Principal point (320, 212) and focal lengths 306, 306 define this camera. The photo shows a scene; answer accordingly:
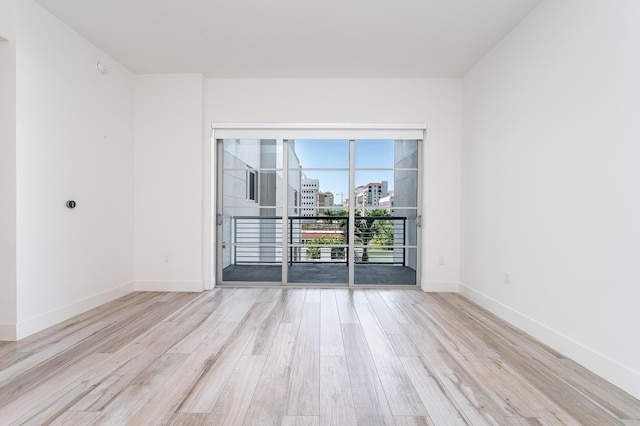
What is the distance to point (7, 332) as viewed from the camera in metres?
2.45

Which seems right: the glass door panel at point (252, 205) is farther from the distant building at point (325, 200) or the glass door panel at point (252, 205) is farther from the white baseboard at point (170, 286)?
the distant building at point (325, 200)

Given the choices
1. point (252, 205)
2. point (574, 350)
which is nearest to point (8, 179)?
point (252, 205)

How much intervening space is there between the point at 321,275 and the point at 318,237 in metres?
0.59

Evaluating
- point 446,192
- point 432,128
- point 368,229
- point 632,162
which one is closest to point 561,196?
point 632,162

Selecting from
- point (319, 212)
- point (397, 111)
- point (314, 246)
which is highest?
point (397, 111)

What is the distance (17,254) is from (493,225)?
437 cm

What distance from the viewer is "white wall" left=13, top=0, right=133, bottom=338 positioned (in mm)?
2564

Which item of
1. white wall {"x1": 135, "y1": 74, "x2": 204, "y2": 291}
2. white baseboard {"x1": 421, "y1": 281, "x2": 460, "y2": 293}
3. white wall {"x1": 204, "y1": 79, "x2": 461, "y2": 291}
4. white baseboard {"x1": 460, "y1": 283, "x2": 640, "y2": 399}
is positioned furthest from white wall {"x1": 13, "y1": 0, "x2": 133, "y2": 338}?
white baseboard {"x1": 460, "y1": 283, "x2": 640, "y2": 399}

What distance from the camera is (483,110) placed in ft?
11.4

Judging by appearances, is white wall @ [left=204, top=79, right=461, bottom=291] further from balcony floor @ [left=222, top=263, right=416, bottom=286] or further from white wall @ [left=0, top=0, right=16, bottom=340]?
white wall @ [left=0, top=0, right=16, bottom=340]

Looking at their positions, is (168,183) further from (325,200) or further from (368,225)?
(368,225)

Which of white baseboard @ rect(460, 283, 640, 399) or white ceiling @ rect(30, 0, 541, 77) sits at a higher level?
white ceiling @ rect(30, 0, 541, 77)

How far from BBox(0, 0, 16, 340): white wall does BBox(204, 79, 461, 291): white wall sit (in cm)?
187

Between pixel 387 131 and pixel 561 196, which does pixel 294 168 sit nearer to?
pixel 387 131
